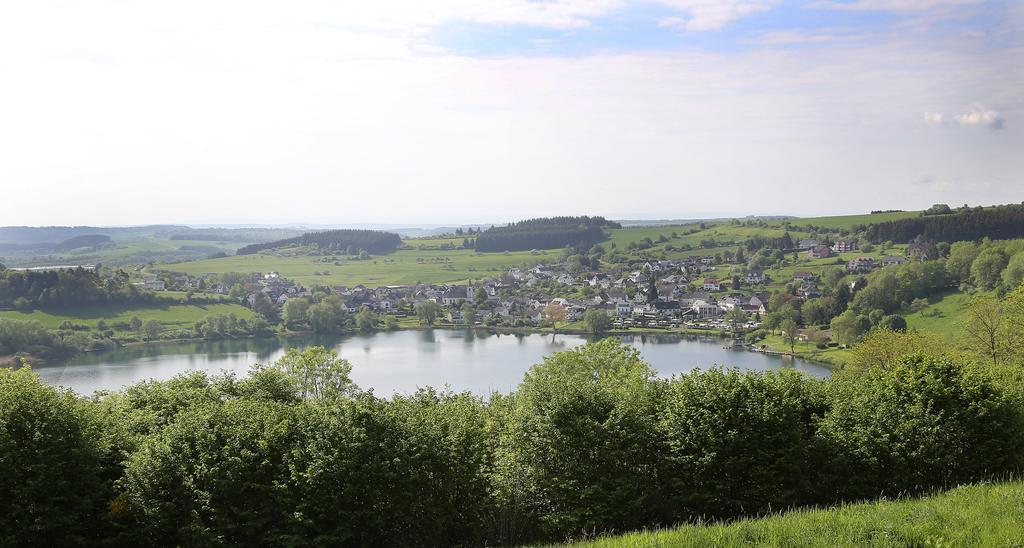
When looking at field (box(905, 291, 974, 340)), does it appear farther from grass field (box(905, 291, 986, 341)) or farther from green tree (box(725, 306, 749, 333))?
green tree (box(725, 306, 749, 333))

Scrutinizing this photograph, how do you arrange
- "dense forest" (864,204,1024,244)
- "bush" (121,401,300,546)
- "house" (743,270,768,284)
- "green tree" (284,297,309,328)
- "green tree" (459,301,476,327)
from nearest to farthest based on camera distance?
"bush" (121,401,300,546), "dense forest" (864,204,1024,244), "green tree" (284,297,309,328), "green tree" (459,301,476,327), "house" (743,270,768,284)

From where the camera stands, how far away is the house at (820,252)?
101 meters

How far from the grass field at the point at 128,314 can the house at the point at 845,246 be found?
80.7m

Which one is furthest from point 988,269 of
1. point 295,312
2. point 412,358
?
point 295,312

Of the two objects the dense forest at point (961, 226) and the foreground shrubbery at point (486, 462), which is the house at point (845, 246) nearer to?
the dense forest at point (961, 226)

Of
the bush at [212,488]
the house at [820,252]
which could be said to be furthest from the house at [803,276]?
the bush at [212,488]

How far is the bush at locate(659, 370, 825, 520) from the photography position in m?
11.2

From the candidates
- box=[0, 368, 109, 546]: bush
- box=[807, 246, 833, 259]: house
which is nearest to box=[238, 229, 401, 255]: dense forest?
box=[807, 246, 833, 259]: house

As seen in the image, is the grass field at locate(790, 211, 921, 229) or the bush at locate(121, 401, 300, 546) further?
the grass field at locate(790, 211, 921, 229)

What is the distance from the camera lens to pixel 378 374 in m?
53.4

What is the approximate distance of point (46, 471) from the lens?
35.4 feet

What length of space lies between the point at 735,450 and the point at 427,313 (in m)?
78.2

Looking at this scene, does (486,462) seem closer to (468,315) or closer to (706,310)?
(468,315)

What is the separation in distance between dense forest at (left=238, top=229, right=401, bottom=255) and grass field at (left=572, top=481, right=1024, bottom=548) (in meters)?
144
